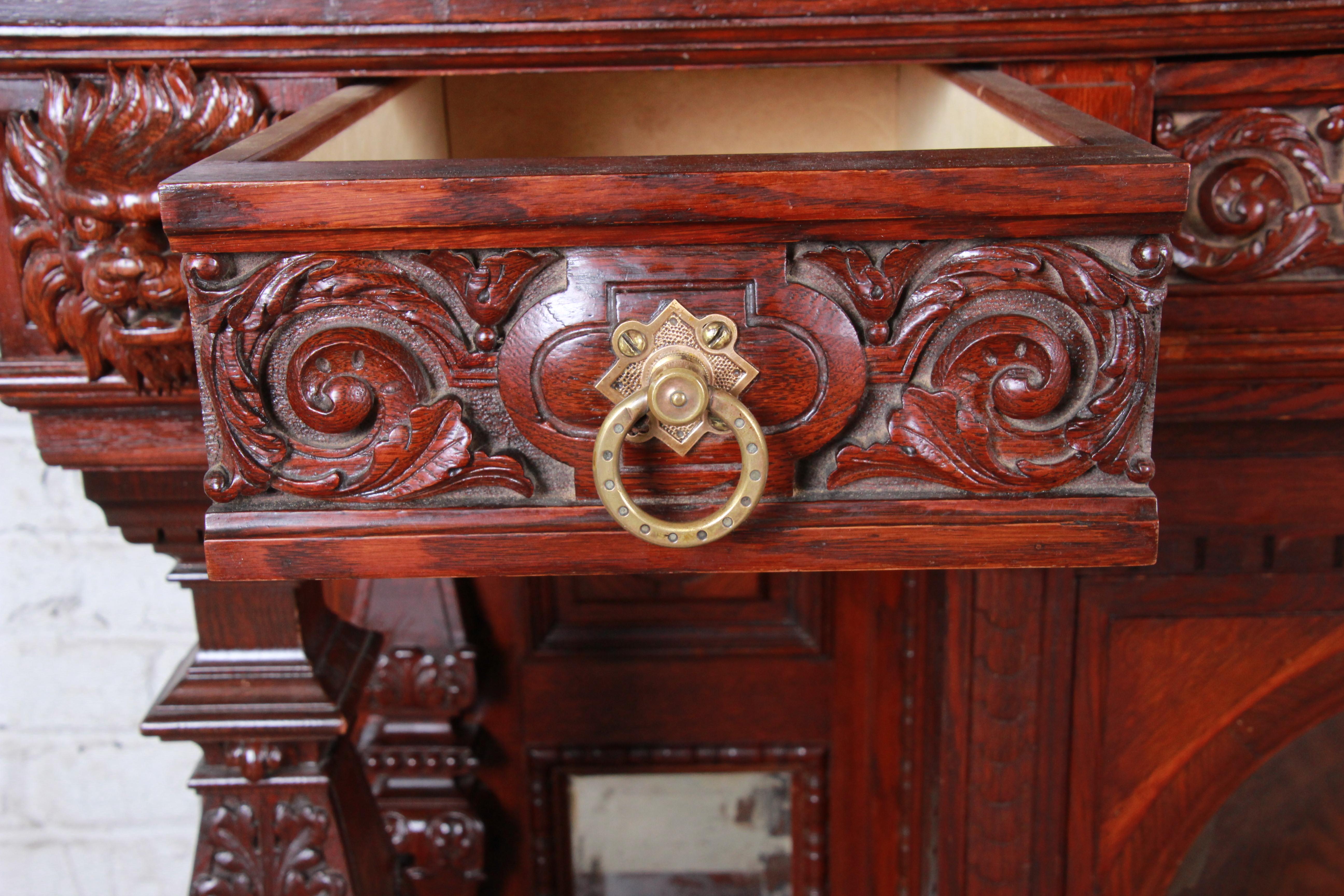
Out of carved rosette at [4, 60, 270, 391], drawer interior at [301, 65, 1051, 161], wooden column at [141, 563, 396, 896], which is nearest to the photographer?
carved rosette at [4, 60, 270, 391]

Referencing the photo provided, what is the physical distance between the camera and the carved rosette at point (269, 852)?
660 millimetres

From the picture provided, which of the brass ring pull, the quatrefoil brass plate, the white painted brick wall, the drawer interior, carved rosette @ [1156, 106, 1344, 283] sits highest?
the drawer interior

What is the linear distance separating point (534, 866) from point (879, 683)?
1.18ft

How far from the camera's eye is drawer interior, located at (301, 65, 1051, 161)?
2.66 feet

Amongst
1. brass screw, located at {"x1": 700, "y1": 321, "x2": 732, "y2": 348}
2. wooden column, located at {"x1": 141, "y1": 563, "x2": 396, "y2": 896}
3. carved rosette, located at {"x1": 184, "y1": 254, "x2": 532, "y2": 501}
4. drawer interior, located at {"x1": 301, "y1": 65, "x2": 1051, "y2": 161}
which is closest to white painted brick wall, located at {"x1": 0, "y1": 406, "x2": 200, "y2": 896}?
wooden column, located at {"x1": 141, "y1": 563, "x2": 396, "y2": 896}

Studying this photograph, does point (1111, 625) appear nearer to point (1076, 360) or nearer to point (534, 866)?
point (1076, 360)

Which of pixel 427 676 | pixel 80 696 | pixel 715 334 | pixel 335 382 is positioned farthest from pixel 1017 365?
pixel 80 696

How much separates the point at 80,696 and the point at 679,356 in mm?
890

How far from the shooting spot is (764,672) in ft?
3.22

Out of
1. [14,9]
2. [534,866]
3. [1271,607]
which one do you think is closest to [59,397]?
[14,9]

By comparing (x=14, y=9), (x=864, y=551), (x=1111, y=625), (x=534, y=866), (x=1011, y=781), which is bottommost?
(x=534, y=866)

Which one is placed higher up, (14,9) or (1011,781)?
(14,9)

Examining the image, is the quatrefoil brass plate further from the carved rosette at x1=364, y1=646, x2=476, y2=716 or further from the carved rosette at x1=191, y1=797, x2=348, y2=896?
the carved rosette at x1=364, y1=646, x2=476, y2=716

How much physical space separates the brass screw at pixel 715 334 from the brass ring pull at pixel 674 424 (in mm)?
14
